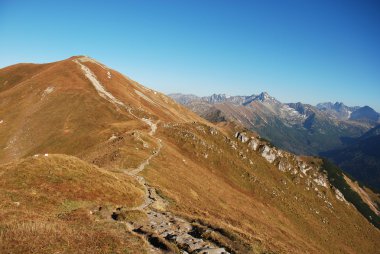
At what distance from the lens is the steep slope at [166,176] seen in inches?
1193

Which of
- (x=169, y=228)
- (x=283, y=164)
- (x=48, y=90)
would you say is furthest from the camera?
(x=283, y=164)

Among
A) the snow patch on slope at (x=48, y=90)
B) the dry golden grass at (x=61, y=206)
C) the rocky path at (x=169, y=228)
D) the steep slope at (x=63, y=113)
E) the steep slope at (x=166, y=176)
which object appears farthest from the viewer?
the snow patch on slope at (x=48, y=90)

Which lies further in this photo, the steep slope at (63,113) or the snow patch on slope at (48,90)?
the snow patch on slope at (48,90)

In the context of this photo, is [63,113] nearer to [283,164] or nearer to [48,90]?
[48,90]

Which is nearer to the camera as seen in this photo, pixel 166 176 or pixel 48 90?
pixel 166 176

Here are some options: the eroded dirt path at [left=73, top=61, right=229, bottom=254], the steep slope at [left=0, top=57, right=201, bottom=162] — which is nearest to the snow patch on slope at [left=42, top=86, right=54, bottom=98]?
the steep slope at [left=0, top=57, right=201, bottom=162]

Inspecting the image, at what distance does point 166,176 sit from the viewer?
2542 inches

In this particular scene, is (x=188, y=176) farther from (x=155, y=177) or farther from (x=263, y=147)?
(x=263, y=147)

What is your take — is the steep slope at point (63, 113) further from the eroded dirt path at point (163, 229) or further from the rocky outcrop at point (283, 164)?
the rocky outcrop at point (283, 164)

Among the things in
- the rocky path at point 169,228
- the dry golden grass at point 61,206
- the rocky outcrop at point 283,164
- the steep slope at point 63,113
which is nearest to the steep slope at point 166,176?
the rocky path at point 169,228

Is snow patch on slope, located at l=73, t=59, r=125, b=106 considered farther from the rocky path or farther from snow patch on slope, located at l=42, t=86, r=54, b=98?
the rocky path

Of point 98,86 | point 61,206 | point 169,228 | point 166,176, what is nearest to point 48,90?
point 98,86

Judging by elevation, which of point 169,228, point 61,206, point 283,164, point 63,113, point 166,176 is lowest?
point 283,164

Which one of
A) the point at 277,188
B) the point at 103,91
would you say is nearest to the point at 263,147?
the point at 277,188
